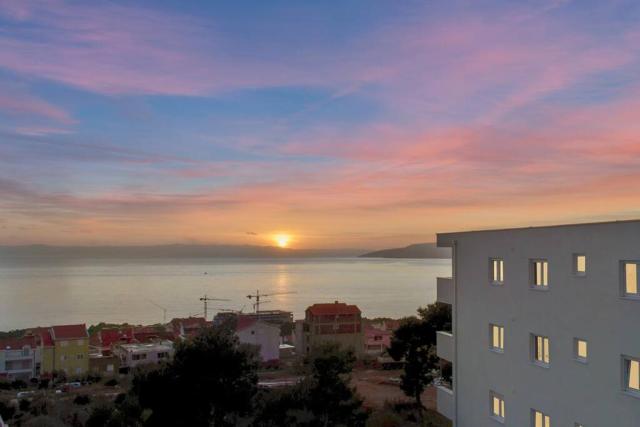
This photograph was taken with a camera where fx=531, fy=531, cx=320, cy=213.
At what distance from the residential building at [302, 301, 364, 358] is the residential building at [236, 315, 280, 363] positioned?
11.8 feet

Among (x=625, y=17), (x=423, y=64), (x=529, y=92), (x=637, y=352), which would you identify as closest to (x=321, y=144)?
(x=423, y=64)

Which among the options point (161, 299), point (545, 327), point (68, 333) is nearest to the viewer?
point (545, 327)

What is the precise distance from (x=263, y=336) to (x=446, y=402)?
32.0 meters

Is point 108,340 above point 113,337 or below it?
below

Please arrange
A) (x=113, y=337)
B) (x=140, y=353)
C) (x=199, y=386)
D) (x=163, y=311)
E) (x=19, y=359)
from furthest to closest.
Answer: (x=163, y=311) < (x=113, y=337) < (x=140, y=353) < (x=19, y=359) < (x=199, y=386)

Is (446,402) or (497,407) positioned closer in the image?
(497,407)

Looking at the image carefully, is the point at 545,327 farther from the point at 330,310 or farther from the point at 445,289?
the point at 330,310

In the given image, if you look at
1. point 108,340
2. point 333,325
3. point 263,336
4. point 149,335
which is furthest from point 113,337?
point 333,325

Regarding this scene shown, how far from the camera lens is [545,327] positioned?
1061cm

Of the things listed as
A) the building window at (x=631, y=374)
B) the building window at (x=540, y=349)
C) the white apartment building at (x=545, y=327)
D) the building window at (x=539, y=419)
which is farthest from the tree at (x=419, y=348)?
the building window at (x=631, y=374)

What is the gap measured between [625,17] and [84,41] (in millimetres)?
14059

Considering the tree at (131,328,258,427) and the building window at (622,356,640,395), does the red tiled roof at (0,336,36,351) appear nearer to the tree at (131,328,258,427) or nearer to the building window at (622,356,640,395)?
the tree at (131,328,258,427)

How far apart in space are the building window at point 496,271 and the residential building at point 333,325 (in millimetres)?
36220

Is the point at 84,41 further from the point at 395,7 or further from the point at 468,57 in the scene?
the point at 468,57
